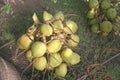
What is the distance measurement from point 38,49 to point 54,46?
111mm

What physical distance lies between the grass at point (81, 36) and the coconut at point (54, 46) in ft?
0.68

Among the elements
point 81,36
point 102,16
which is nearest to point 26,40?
point 81,36

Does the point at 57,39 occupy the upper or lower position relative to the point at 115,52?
upper

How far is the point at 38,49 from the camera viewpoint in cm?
220

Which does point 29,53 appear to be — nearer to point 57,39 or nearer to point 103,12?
point 57,39

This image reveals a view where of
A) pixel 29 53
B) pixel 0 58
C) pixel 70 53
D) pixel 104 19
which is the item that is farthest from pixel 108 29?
pixel 0 58

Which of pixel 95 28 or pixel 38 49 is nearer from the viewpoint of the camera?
pixel 38 49

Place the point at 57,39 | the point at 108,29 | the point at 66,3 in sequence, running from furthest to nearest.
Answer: the point at 66,3 → the point at 108,29 → the point at 57,39

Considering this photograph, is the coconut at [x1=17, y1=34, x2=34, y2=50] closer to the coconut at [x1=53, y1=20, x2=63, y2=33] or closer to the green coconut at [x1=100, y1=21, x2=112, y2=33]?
the coconut at [x1=53, y1=20, x2=63, y2=33]

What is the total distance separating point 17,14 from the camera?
2635 mm

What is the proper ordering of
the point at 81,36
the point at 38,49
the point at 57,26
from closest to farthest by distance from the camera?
the point at 38,49
the point at 57,26
the point at 81,36

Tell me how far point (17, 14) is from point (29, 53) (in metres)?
0.47

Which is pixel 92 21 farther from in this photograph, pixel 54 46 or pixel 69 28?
pixel 54 46

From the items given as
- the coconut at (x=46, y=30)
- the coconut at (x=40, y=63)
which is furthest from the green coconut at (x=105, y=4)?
the coconut at (x=40, y=63)
